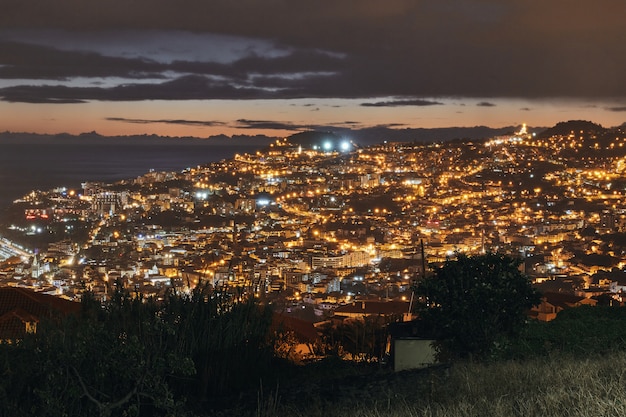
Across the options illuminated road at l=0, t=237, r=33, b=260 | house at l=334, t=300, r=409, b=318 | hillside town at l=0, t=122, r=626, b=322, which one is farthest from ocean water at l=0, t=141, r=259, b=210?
house at l=334, t=300, r=409, b=318

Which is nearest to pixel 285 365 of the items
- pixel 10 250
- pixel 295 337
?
pixel 295 337

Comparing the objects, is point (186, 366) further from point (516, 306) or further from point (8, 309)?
point (8, 309)

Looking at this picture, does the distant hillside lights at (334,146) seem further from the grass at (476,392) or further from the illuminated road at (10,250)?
the grass at (476,392)

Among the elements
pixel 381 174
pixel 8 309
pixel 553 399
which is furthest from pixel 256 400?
pixel 381 174

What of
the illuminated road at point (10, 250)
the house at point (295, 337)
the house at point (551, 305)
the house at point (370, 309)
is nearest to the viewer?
the house at point (295, 337)

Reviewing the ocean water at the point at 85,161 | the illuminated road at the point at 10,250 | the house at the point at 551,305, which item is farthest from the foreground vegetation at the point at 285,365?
the ocean water at the point at 85,161
